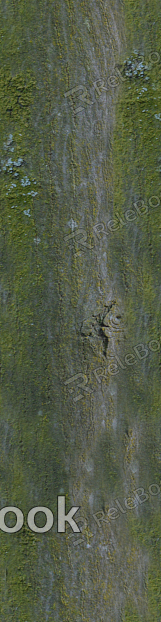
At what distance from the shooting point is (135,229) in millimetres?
5340

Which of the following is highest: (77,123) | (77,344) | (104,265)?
(77,123)

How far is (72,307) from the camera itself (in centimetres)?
525

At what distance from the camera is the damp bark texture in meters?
5.20

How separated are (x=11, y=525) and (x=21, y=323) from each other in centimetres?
243

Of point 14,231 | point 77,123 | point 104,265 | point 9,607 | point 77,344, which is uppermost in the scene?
point 77,123

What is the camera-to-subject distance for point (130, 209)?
534cm

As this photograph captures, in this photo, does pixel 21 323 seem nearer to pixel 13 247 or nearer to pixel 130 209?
pixel 13 247

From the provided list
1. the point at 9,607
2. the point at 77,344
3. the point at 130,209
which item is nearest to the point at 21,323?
the point at 77,344

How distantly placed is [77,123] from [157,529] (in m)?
5.07

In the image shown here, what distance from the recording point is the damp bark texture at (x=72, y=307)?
5195mm

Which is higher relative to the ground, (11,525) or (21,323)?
(21,323)

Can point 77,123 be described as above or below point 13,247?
above

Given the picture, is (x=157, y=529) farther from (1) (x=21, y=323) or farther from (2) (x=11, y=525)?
(1) (x=21, y=323)

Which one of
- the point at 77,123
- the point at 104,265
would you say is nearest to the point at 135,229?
the point at 104,265
